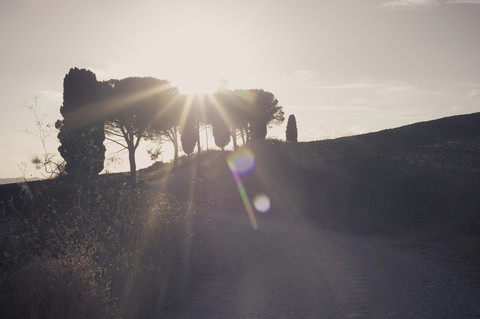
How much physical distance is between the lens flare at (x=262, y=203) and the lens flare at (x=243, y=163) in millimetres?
2601

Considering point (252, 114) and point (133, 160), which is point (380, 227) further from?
point (252, 114)

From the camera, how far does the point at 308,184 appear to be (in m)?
19.5

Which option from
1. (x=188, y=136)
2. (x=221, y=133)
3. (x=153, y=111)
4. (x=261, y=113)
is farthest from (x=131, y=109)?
(x=261, y=113)

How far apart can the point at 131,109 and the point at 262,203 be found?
94.7 ft

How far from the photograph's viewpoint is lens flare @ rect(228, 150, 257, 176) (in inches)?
888

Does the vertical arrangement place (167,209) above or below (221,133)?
below

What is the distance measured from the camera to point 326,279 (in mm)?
8180

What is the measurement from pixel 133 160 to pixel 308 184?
2740 centimetres

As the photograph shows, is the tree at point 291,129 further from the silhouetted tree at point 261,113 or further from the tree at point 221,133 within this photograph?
the tree at point 221,133

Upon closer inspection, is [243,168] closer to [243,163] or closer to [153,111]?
[243,163]

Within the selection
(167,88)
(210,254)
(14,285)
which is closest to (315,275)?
(210,254)

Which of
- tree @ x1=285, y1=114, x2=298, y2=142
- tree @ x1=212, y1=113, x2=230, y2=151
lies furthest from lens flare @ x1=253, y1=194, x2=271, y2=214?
tree @ x1=285, y1=114, x2=298, y2=142

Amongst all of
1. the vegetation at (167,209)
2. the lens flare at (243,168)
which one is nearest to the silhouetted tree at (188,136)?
the vegetation at (167,209)

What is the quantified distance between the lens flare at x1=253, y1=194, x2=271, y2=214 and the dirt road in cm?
547
